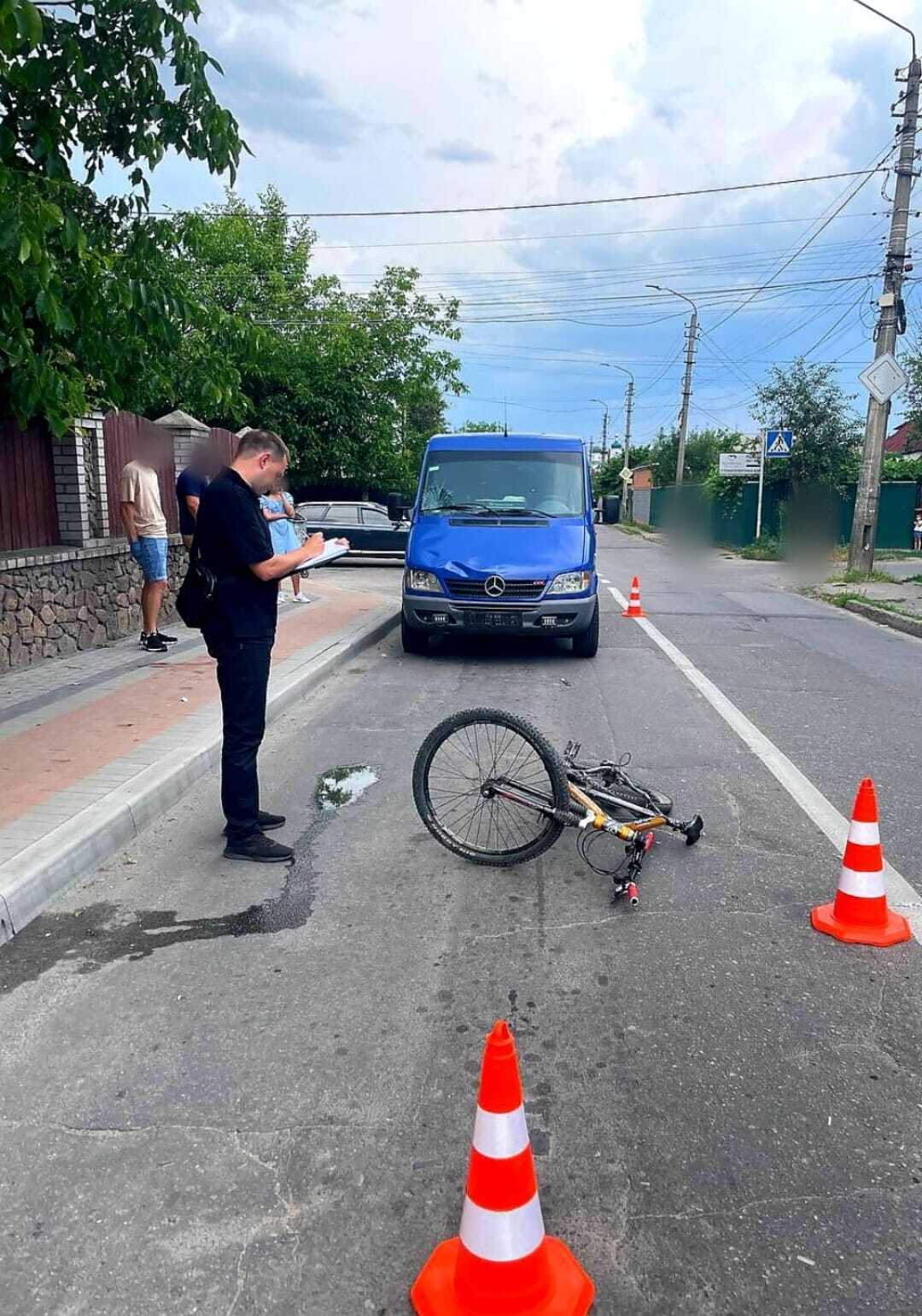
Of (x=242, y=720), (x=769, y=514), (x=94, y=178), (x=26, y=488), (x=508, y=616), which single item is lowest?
(x=508, y=616)

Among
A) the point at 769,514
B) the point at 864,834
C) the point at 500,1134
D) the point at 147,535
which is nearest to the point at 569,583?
the point at 147,535

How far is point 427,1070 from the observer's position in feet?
9.54

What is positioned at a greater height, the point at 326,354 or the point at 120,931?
the point at 326,354

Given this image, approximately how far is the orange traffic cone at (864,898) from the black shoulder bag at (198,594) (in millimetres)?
2977

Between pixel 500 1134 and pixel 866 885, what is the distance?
7.69ft

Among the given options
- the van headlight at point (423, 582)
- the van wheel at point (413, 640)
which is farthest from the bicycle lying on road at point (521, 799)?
the van wheel at point (413, 640)

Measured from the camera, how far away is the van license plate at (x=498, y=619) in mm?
9070

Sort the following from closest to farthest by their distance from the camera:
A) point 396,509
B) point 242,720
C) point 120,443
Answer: point 242,720
point 120,443
point 396,509

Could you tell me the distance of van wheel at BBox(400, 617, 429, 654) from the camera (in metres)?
9.90

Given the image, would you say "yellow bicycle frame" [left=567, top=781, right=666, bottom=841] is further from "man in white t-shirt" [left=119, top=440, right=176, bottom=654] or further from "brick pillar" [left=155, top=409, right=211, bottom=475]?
"brick pillar" [left=155, top=409, right=211, bottom=475]

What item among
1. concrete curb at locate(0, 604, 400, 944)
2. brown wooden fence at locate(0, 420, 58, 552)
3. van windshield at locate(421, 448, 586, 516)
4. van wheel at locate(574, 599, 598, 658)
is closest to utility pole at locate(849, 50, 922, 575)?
van windshield at locate(421, 448, 586, 516)

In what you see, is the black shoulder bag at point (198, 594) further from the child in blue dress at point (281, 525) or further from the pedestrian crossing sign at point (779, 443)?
the pedestrian crossing sign at point (779, 443)

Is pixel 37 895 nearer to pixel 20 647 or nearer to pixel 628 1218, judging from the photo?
pixel 628 1218

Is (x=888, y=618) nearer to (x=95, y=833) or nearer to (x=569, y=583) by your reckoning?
(x=569, y=583)
